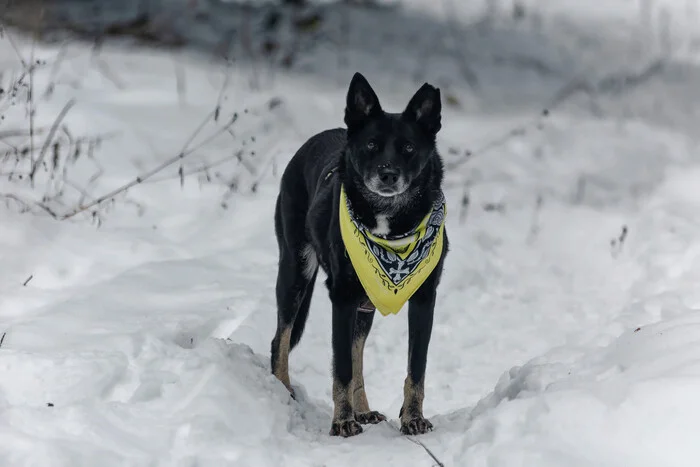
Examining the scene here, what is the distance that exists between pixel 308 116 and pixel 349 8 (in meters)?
4.24

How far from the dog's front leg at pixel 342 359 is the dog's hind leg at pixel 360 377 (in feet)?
0.65

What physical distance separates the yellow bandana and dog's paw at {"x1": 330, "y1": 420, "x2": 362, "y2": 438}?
1.88 feet

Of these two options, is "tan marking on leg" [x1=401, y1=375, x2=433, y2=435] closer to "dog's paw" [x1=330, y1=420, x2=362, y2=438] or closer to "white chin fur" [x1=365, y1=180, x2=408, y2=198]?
"dog's paw" [x1=330, y1=420, x2=362, y2=438]

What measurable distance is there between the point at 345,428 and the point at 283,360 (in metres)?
0.85

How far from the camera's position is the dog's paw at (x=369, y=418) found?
487 cm

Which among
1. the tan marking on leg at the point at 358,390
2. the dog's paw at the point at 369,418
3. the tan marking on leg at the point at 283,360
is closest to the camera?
the dog's paw at the point at 369,418

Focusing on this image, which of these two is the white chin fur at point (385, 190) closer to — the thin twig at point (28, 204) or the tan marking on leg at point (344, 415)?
the tan marking on leg at point (344, 415)

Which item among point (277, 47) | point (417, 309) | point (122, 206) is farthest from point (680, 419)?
point (277, 47)

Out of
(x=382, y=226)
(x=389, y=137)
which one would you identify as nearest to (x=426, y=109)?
(x=389, y=137)

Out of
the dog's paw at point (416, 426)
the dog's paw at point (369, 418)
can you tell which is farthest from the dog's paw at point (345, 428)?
the dog's paw at point (369, 418)

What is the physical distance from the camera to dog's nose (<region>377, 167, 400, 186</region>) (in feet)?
14.4

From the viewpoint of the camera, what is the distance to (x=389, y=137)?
14.9 ft

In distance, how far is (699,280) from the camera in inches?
271

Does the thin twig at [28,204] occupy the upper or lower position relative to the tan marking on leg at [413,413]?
upper
